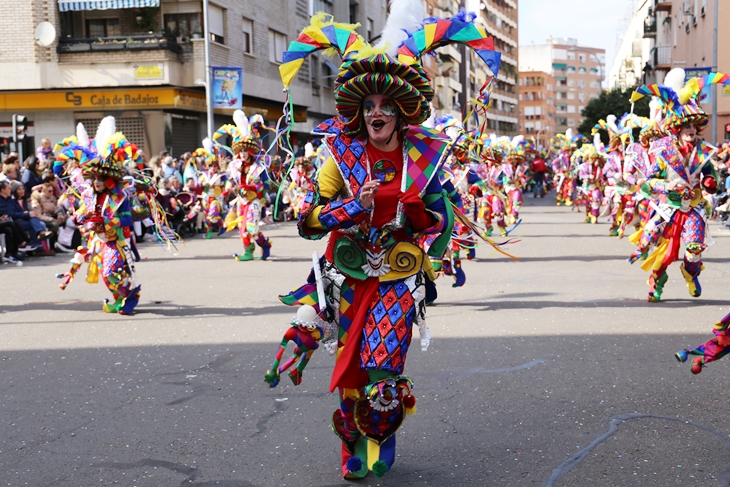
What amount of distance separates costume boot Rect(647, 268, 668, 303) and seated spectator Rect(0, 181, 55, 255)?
10.2 m

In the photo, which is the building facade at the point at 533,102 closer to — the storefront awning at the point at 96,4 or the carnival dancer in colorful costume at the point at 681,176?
the storefront awning at the point at 96,4

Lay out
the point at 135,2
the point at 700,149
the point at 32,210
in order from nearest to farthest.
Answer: the point at 700,149
the point at 32,210
the point at 135,2

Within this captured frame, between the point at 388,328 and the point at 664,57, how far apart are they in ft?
166

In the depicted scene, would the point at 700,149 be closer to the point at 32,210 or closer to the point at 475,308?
the point at 475,308

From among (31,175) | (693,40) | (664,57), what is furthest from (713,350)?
(664,57)

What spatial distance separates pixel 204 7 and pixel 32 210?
13.6 meters

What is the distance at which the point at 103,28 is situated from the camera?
94.2 feet

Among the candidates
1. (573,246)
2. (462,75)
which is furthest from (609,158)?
(462,75)

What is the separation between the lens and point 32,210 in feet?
50.8

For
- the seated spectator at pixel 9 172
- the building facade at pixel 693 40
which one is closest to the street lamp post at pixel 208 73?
the seated spectator at pixel 9 172

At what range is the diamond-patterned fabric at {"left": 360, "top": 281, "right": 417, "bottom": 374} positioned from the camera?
3.91 metres

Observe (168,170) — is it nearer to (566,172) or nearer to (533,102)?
(566,172)

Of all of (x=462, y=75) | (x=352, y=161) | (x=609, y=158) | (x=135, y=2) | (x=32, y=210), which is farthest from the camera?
(x=462, y=75)

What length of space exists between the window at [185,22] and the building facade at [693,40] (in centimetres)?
1513
